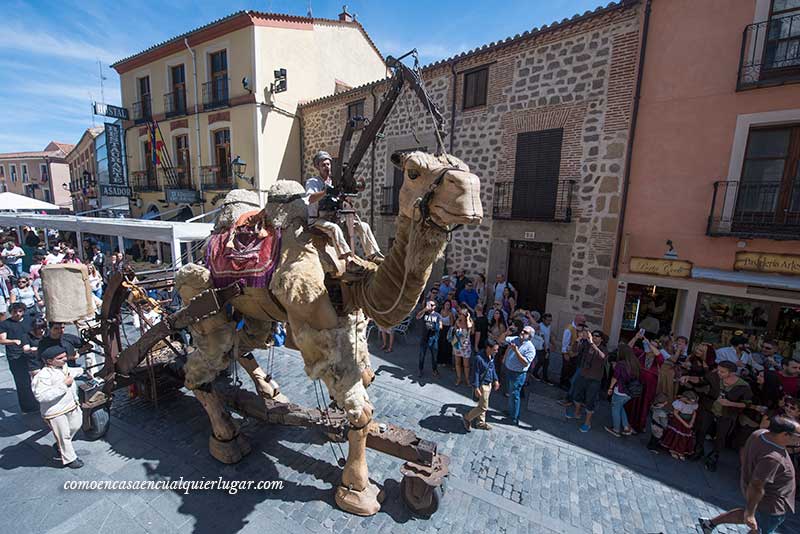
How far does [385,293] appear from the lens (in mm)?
3086

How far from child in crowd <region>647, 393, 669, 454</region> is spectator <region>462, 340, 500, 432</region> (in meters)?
2.27

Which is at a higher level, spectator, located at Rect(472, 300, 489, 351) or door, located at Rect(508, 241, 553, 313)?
door, located at Rect(508, 241, 553, 313)

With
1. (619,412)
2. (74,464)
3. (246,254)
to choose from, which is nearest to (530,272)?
(619,412)

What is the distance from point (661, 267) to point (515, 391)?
16.0 feet

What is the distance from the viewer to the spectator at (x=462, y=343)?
271 inches

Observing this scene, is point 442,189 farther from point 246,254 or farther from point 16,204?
point 16,204

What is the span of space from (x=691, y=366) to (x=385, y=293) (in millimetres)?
5343

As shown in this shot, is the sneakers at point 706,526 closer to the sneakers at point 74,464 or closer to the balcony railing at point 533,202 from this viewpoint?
the balcony railing at point 533,202

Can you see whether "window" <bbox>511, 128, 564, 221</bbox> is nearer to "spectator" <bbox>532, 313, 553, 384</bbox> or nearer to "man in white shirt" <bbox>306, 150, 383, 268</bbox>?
"spectator" <bbox>532, 313, 553, 384</bbox>

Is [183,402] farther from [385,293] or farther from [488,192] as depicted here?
[488,192]

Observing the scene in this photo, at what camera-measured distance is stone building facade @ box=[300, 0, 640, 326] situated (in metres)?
8.16

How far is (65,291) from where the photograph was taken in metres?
4.46

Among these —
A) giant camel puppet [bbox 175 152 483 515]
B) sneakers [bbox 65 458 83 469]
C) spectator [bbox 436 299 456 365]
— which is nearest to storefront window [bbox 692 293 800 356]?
spectator [bbox 436 299 456 365]

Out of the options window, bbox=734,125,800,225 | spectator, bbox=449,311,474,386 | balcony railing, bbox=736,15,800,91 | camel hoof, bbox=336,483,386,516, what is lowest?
camel hoof, bbox=336,483,386,516
